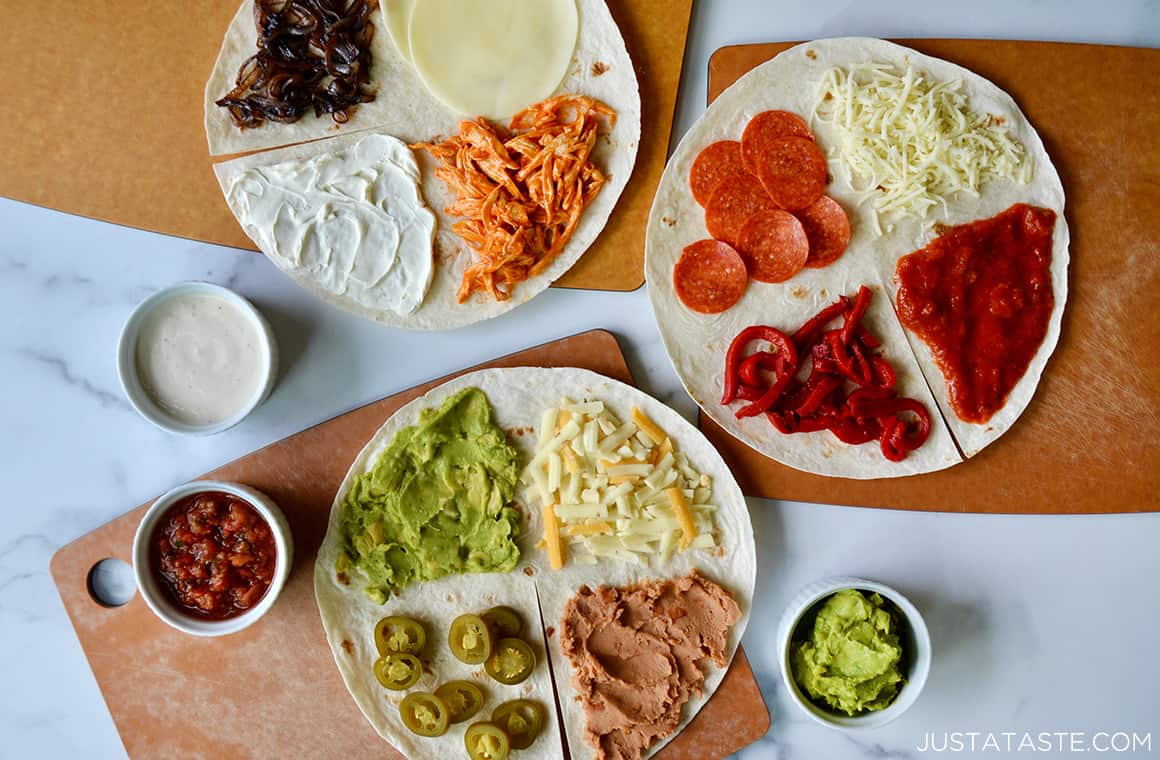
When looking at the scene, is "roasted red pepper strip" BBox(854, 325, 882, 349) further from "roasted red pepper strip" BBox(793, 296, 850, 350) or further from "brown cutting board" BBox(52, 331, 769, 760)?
"brown cutting board" BBox(52, 331, 769, 760)

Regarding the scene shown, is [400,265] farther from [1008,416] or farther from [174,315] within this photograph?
[1008,416]

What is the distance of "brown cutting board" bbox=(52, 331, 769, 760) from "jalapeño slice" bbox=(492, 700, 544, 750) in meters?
0.57

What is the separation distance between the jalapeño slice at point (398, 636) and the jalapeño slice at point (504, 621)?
29 centimetres

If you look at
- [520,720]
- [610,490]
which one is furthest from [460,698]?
[610,490]

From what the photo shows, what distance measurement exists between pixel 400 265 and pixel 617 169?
3.38ft

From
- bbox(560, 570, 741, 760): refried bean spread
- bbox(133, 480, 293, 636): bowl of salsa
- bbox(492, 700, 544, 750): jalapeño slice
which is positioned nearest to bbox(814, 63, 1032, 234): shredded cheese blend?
bbox(560, 570, 741, 760): refried bean spread

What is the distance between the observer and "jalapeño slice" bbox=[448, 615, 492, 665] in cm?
351

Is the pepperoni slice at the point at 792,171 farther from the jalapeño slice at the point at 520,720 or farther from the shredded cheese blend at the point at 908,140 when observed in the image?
the jalapeño slice at the point at 520,720

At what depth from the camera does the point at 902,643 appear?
3.67 metres

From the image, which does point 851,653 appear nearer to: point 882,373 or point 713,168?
point 882,373

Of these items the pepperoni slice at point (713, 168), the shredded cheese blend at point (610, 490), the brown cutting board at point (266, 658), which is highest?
the pepperoni slice at point (713, 168)

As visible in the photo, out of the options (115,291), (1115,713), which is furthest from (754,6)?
(1115,713)

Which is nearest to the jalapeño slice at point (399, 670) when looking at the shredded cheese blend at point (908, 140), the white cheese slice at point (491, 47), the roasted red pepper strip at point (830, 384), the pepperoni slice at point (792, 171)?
the roasted red pepper strip at point (830, 384)

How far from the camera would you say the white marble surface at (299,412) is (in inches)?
149
